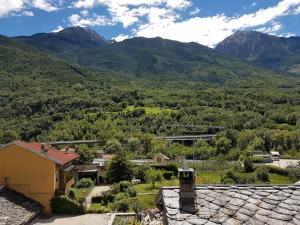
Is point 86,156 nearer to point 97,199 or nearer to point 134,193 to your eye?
point 134,193

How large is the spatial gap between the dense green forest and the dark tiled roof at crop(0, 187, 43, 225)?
5118 cm

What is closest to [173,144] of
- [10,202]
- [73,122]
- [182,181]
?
[73,122]

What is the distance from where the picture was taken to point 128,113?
112 m

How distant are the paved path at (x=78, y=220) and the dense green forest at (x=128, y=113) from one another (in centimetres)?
5047

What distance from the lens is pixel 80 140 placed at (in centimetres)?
9519

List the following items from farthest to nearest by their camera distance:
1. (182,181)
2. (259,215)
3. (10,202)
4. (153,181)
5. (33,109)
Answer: (33,109)
(153,181)
(10,202)
(182,181)
(259,215)

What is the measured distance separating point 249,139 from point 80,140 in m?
35.0

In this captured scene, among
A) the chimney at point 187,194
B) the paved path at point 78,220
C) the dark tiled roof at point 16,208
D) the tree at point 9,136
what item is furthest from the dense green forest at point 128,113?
the chimney at point 187,194

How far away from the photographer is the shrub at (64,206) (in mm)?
28047

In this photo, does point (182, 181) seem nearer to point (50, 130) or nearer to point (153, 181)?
point (153, 181)

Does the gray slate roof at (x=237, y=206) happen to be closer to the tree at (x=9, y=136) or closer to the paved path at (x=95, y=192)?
the paved path at (x=95, y=192)

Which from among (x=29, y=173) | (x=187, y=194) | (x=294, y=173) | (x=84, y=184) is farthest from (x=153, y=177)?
(x=187, y=194)

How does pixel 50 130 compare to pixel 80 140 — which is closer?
pixel 80 140

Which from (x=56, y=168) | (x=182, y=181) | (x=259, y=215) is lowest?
(x=56, y=168)
